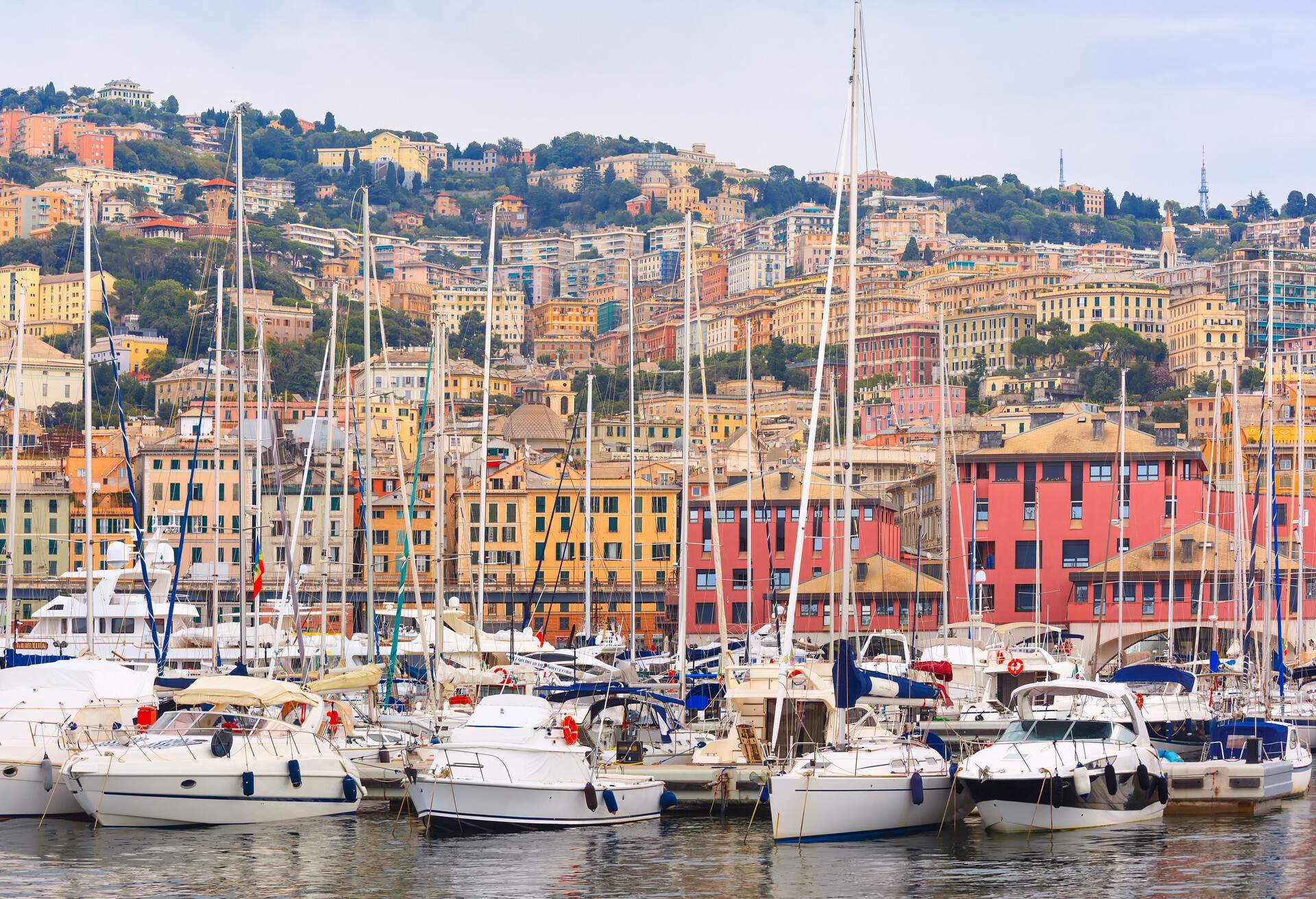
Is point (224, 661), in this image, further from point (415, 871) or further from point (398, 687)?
point (415, 871)

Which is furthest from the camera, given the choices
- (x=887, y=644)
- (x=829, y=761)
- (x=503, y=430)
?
(x=503, y=430)

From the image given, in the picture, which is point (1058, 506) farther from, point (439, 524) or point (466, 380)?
point (466, 380)

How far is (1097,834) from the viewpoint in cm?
3325

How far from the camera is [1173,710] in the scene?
1639 inches

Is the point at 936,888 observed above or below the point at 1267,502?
below

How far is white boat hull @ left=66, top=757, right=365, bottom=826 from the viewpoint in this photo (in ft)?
108

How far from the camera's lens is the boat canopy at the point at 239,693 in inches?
1373

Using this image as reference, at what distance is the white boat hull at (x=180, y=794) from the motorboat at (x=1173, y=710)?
16.0 metres

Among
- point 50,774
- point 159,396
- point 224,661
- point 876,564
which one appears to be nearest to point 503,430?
point 159,396

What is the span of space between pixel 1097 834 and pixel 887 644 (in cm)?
2866

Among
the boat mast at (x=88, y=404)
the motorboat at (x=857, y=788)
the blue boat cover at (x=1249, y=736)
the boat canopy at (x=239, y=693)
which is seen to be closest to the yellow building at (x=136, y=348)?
the boat mast at (x=88, y=404)

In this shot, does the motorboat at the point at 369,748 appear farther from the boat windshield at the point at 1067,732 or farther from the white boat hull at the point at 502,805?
the boat windshield at the point at 1067,732

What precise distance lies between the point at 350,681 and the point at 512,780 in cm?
798

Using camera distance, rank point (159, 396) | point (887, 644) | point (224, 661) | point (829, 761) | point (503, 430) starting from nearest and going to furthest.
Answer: point (829, 761) < point (224, 661) < point (887, 644) < point (503, 430) < point (159, 396)
